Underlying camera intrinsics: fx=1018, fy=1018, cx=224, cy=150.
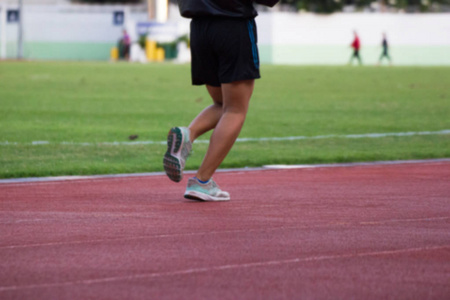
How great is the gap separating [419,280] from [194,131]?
2.89 m

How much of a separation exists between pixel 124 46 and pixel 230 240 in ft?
197

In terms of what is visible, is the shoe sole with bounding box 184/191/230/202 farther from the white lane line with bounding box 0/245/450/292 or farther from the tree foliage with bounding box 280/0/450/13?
the tree foliage with bounding box 280/0/450/13

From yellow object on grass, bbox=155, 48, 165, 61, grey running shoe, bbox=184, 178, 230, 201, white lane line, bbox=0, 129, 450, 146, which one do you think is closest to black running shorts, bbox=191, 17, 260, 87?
grey running shoe, bbox=184, 178, 230, 201

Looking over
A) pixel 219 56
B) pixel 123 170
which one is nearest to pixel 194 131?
pixel 219 56

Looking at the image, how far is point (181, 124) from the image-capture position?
1359cm

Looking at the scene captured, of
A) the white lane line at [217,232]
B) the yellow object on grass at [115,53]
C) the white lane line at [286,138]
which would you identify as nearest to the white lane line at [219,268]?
the white lane line at [217,232]

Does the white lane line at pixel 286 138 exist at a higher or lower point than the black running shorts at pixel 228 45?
lower

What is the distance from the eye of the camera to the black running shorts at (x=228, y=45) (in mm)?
6488

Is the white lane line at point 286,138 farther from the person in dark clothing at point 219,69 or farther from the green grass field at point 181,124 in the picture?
the person in dark clothing at point 219,69

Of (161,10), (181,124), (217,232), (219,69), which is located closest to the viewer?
(217,232)

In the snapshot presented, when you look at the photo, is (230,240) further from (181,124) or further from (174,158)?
(181,124)

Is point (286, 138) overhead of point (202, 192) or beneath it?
beneath

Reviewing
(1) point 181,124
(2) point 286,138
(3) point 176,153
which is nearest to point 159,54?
(1) point 181,124

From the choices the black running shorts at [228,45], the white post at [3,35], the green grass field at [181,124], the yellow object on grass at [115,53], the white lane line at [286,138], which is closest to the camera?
the black running shorts at [228,45]
